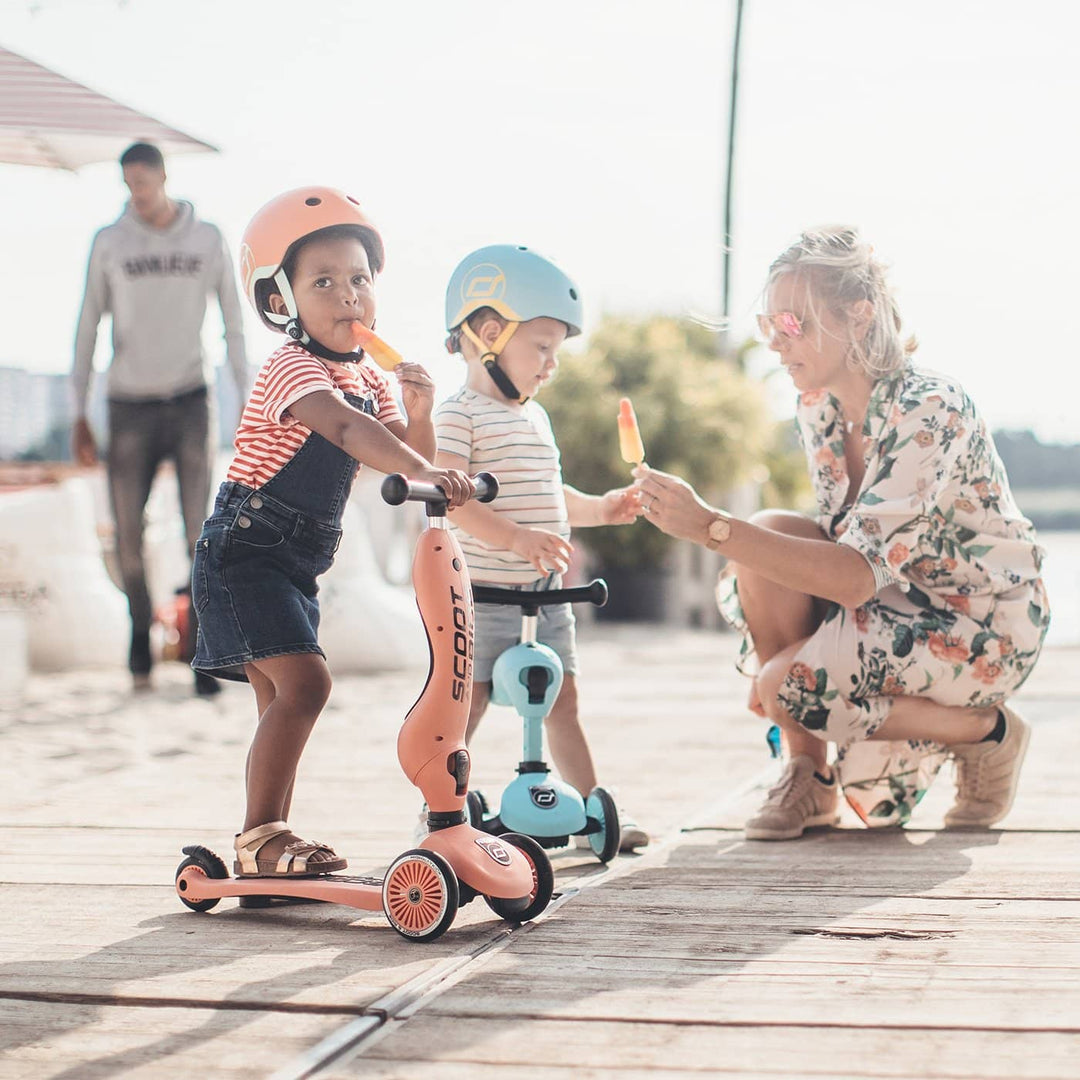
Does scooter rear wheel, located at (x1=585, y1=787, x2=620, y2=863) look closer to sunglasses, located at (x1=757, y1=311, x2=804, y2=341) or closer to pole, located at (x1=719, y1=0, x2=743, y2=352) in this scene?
sunglasses, located at (x1=757, y1=311, x2=804, y2=341)

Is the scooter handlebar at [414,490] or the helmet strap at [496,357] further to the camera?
the helmet strap at [496,357]

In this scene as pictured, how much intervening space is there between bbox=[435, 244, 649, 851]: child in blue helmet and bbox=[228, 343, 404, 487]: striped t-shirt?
1.30 ft

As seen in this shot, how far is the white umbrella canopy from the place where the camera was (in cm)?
405

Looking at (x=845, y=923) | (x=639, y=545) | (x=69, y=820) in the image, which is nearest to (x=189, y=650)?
(x=69, y=820)

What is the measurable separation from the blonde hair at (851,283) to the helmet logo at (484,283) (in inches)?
20.8

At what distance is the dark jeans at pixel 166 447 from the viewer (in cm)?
552

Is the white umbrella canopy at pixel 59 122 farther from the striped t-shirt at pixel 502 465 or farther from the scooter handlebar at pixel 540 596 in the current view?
the scooter handlebar at pixel 540 596

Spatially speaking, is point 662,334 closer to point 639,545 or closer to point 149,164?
point 639,545

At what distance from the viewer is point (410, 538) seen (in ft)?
33.4

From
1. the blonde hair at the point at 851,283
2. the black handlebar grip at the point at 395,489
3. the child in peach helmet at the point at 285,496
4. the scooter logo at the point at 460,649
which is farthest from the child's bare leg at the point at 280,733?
the blonde hair at the point at 851,283

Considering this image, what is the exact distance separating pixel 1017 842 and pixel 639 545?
865 centimetres

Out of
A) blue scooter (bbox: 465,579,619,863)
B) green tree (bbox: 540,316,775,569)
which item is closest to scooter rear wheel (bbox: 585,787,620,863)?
blue scooter (bbox: 465,579,619,863)

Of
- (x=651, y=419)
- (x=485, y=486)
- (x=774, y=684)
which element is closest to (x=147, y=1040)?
(x=485, y=486)

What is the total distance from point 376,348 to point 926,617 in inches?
50.7
